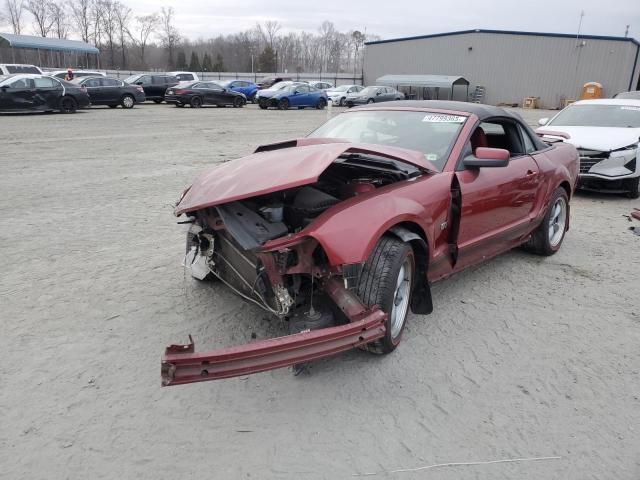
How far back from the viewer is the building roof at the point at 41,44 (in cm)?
4625

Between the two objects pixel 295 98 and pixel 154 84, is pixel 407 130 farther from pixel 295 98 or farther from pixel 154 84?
pixel 154 84

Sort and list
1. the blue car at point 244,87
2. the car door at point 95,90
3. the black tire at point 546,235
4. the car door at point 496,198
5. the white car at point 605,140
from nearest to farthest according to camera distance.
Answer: the car door at point 496,198 → the black tire at point 546,235 → the white car at point 605,140 → the car door at point 95,90 → the blue car at point 244,87

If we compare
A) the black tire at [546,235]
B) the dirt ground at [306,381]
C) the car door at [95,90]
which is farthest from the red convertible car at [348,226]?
the car door at [95,90]

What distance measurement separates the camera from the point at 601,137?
8.54 m

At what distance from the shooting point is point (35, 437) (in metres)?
2.54

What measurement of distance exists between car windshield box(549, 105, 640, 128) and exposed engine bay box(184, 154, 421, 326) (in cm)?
721

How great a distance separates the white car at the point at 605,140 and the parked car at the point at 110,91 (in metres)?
19.5

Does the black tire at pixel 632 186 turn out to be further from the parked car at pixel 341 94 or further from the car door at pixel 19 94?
the parked car at pixel 341 94

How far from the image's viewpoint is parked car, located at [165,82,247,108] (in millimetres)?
25375

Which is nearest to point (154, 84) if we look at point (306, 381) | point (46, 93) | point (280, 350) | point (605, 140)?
point (46, 93)

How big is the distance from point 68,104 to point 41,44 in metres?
35.3

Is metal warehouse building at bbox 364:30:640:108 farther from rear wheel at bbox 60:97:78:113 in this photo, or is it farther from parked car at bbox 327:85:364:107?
rear wheel at bbox 60:97:78:113

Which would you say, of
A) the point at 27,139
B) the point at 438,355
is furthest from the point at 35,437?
the point at 27,139

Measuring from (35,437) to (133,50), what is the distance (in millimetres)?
90343
